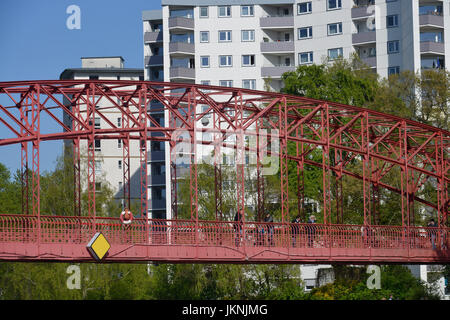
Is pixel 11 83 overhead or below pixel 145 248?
overhead

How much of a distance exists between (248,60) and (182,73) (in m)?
5.85

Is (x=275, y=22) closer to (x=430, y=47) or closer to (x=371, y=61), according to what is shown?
(x=371, y=61)

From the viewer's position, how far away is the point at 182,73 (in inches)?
3605

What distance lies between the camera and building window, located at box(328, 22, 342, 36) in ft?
299

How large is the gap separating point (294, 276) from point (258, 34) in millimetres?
33835

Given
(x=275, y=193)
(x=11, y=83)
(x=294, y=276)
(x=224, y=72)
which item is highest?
(x=224, y=72)

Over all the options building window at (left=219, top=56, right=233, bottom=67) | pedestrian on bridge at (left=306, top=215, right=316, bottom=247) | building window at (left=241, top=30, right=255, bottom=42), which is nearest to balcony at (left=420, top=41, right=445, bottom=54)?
building window at (left=241, top=30, right=255, bottom=42)

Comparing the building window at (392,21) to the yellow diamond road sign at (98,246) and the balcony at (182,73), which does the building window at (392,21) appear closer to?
the balcony at (182,73)

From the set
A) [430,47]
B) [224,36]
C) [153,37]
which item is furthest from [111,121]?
[430,47]

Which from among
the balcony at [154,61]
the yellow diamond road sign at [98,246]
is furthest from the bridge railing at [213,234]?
the balcony at [154,61]

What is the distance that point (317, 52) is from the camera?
91938mm

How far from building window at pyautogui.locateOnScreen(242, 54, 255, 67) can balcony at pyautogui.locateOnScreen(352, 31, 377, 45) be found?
887 cm
